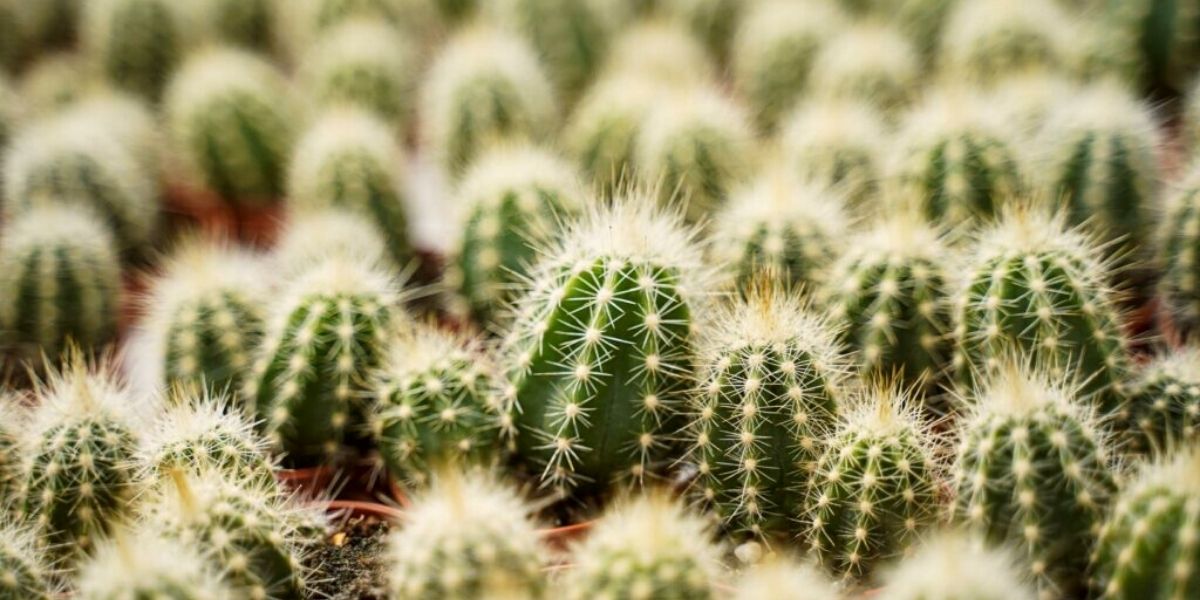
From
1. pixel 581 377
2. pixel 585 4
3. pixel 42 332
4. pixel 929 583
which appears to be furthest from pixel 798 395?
pixel 585 4

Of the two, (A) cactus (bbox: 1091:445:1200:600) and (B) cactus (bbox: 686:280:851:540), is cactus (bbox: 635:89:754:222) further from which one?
(A) cactus (bbox: 1091:445:1200:600)

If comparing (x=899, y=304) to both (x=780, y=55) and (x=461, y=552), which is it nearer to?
(x=461, y=552)

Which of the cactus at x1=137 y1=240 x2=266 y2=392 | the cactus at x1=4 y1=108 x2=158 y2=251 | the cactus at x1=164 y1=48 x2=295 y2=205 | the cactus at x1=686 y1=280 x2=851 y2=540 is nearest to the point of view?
the cactus at x1=686 y1=280 x2=851 y2=540

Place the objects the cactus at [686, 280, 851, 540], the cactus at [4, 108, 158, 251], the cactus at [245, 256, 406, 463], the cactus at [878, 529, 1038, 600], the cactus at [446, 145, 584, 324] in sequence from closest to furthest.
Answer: the cactus at [878, 529, 1038, 600]
the cactus at [686, 280, 851, 540]
the cactus at [245, 256, 406, 463]
the cactus at [446, 145, 584, 324]
the cactus at [4, 108, 158, 251]

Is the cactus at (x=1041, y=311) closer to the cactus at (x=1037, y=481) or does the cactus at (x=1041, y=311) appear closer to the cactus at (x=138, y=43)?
the cactus at (x=1037, y=481)

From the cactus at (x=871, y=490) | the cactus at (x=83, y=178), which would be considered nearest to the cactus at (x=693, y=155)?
the cactus at (x=871, y=490)

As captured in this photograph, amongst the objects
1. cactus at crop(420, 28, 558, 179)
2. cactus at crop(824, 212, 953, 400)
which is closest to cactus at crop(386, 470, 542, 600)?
cactus at crop(824, 212, 953, 400)

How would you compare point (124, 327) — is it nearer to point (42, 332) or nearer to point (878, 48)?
point (42, 332)
